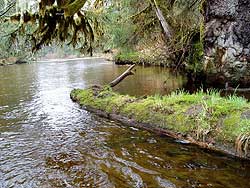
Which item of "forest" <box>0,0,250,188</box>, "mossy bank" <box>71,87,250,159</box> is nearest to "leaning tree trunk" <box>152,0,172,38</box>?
"forest" <box>0,0,250,188</box>

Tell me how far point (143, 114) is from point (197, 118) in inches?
62.8

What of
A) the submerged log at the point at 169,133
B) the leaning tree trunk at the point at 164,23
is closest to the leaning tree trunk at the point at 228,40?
the leaning tree trunk at the point at 164,23

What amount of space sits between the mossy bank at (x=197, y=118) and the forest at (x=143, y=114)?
0.02 meters

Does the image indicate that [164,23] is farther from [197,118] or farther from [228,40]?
[197,118]

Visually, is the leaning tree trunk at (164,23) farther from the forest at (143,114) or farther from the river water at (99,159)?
the river water at (99,159)

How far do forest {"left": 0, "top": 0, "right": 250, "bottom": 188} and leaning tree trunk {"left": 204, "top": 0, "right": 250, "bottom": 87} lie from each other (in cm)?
3

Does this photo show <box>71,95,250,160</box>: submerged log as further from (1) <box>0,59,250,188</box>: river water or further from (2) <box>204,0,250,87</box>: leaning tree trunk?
(2) <box>204,0,250,87</box>: leaning tree trunk

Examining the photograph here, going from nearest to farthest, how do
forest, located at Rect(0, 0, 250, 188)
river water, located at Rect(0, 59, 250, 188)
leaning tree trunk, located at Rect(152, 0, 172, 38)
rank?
river water, located at Rect(0, 59, 250, 188)
forest, located at Rect(0, 0, 250, 188)
leaning tree trunk, located at Rect(152, 0, 172, 38)

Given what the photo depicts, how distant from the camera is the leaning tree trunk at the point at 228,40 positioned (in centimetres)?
1011

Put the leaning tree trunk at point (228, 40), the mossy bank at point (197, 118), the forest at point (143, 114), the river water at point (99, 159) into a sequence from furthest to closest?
the leaning tree trunk at point (228, 40) → the mossy bank at point (197, 118) → the forest at point (143, 114) → the river water at point (99, 159)

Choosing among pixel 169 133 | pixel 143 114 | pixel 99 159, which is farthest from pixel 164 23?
pixel 99 159

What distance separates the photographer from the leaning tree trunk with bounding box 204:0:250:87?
10109mm

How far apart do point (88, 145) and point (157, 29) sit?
9.27 meters

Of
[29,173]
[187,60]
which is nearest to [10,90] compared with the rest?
[187,60]
